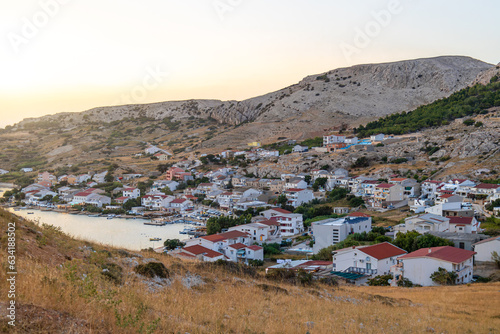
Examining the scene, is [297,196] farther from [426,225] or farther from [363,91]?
[363,91]

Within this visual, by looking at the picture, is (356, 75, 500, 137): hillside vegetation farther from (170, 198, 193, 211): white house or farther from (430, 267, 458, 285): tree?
(430, 267, 458, 285): tree

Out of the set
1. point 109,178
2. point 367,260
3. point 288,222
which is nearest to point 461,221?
point 367,260

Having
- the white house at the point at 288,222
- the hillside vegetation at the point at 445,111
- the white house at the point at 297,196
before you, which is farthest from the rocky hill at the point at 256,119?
the white house at the point at 288,222

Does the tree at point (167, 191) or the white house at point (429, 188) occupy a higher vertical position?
the white house at point (429, 188)

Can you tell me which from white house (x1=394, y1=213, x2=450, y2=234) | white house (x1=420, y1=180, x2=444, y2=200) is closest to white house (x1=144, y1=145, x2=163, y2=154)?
white house (x1=420, y1=180, x2=444, y2=200)

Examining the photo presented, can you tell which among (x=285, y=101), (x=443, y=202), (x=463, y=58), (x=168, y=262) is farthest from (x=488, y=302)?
(x=463, y=58)

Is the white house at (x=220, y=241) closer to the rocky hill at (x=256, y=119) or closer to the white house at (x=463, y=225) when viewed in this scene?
the white house at (x=463, y=225)
